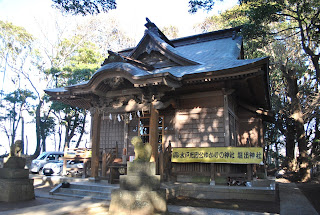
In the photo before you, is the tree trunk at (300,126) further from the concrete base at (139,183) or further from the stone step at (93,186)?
the concrete base at (139,183)

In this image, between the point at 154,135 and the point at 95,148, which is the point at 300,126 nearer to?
the point at 154,135

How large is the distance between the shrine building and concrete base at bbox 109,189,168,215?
3978 mm

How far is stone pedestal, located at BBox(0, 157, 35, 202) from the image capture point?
8503 millimetres

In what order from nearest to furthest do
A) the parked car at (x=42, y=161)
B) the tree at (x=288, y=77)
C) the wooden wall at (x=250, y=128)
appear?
the wooden wall at (x=250, y=128), the tree at (x=288, y=77), the parked car at (x=42, y=161)

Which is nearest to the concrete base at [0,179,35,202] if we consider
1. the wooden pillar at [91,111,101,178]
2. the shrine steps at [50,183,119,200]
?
the shrine steps at [50,183,119,200]

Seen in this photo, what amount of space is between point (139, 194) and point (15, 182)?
4898 millimetres

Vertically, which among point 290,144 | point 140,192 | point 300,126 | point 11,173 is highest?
point 300,126

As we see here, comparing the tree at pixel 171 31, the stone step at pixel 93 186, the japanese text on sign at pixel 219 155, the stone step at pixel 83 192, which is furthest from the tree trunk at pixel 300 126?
the tree at pixel 171 31

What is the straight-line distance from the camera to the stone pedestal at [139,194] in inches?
247

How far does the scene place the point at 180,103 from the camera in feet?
41.5

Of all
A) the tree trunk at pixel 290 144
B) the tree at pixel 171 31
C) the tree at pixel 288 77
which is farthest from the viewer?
the tree at pixel 171 31

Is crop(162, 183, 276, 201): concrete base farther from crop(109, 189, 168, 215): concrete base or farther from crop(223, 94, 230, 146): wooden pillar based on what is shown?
crop(109, 189, 168, 215): concrete base

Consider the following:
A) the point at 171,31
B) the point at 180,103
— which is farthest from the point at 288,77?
the point at 171,31

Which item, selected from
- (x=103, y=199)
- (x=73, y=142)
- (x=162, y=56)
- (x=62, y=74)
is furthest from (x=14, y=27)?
(x=103, y=199)
